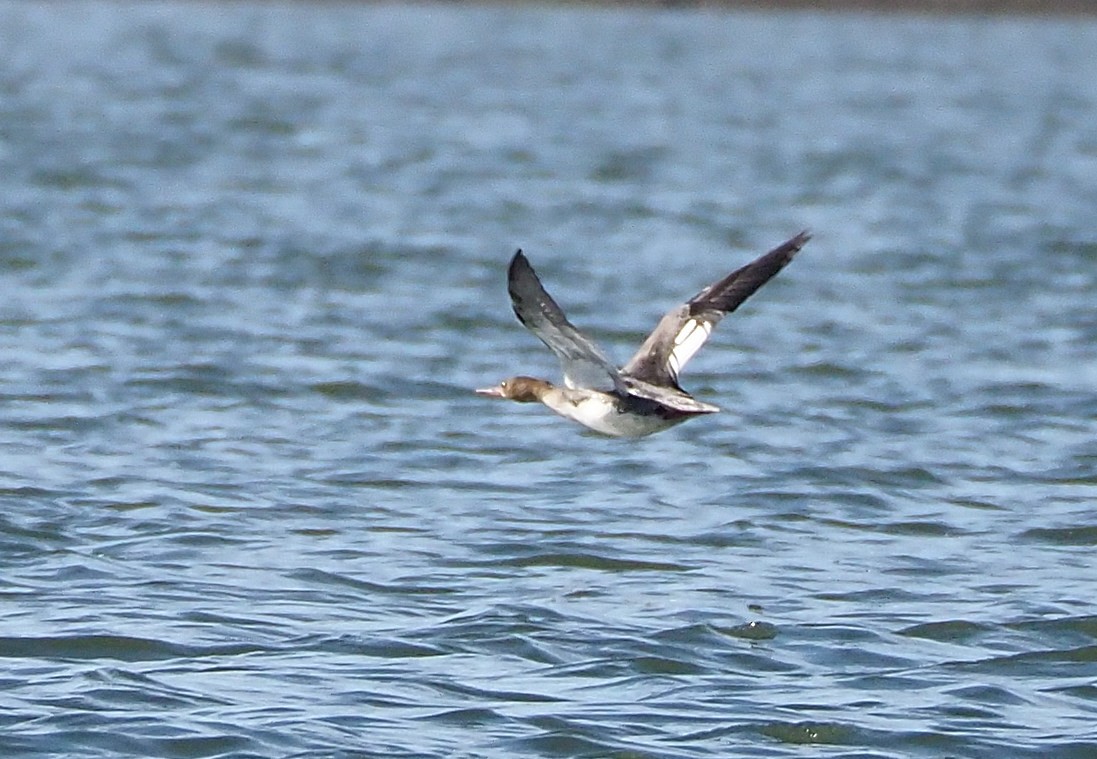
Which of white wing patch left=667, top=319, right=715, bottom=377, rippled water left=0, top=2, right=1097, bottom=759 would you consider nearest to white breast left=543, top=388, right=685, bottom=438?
white wing patch left=667, top=319, right=715, bottom=377

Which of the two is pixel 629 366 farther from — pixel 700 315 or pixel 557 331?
pixel 557 331

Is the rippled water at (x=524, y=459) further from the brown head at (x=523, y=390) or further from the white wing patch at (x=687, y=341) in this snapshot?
the white wing patch at (x=687, y=341)

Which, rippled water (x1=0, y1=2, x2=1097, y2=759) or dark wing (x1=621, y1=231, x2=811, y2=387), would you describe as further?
dark wing (x1=621, y1=231, x2=811, y2=387)

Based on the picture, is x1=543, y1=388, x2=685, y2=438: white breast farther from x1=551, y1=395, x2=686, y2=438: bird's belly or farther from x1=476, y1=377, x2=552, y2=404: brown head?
x1=476, y1=377, x2=552, y2=404: brown head

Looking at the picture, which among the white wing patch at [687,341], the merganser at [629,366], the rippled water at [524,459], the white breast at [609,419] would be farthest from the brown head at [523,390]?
the rippled water at [524,459]

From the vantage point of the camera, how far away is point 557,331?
741cm

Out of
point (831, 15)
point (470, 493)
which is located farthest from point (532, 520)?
point (831, 15)

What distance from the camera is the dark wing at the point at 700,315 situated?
8160 mm

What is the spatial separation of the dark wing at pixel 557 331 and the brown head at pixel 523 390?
329 mm

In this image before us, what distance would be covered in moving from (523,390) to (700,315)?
2.56 ft

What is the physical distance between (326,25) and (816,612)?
142ft

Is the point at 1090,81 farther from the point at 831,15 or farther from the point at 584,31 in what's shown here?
the point at 831,15

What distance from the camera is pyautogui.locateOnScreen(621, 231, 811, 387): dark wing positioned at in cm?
816

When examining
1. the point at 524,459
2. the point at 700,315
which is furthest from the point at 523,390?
the point at 524,459
